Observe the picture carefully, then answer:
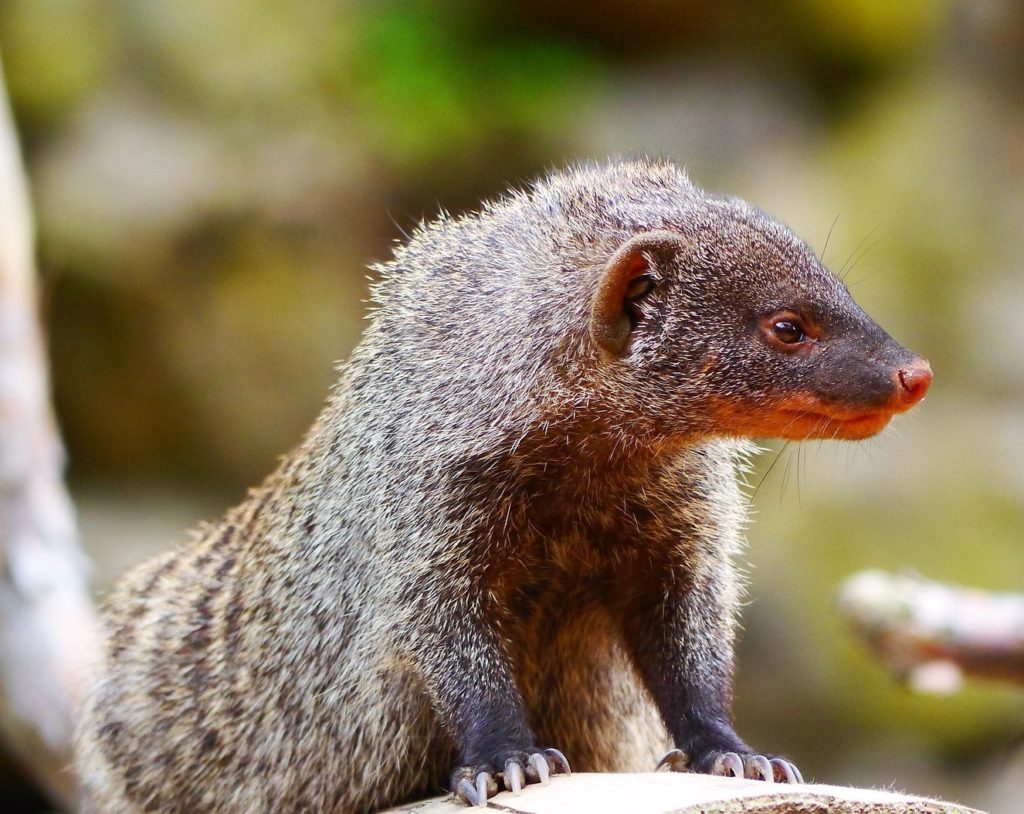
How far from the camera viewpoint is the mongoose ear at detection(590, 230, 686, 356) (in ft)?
10.3

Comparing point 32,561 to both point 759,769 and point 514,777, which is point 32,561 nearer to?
point 514,777

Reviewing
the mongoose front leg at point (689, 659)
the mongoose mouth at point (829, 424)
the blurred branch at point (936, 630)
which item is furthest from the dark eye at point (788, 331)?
the blurred branch at point (936, 630)

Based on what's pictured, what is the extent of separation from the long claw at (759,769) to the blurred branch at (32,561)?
2.46 metres

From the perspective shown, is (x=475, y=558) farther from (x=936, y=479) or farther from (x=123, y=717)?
(x=936, y=479)

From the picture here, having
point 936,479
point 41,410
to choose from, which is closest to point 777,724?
point 936,479

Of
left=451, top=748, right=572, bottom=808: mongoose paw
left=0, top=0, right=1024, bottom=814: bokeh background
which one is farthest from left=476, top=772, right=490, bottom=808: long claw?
left=0, top=0, right=1024, bottom=814: bokeh background

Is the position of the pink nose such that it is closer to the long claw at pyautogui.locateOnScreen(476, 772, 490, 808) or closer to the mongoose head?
the mongoose head

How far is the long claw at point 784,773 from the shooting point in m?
3.00

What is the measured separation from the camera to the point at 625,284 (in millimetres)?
3154

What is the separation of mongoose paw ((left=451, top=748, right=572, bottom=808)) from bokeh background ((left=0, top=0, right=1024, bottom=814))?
5.82 meters

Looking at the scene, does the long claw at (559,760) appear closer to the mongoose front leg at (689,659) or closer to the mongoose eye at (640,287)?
the mongoose front leg at (689,659)

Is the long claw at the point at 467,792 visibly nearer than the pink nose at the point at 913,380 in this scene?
Yes

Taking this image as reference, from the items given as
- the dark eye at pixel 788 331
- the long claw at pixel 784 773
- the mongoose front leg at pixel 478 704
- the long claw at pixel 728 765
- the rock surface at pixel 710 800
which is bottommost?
the rock surface at pixel 710 800

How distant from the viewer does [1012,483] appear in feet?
27.9
